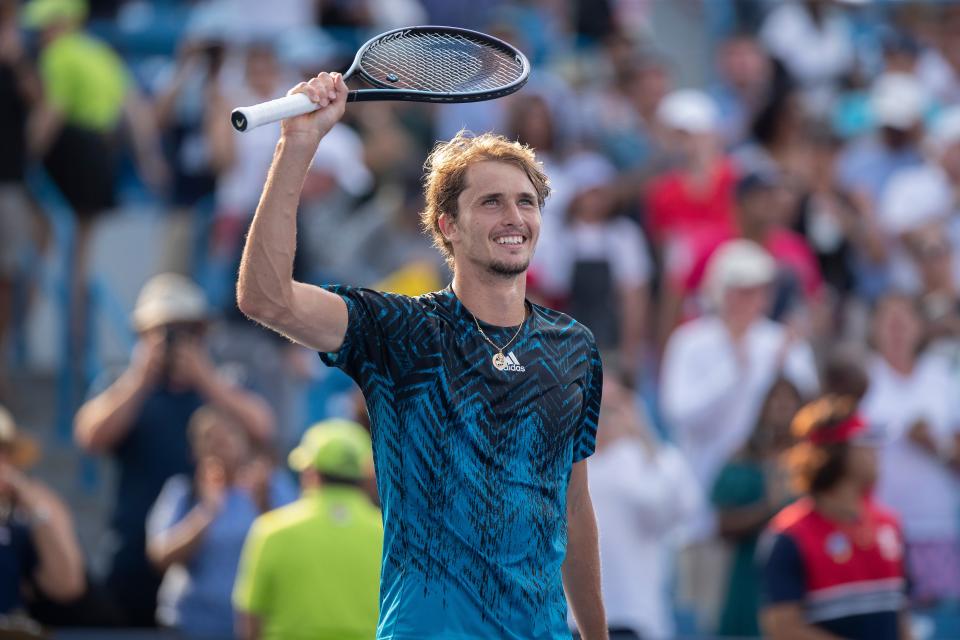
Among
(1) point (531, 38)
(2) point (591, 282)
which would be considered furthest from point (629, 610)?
(1) point (531, 38)

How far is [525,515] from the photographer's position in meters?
4.00

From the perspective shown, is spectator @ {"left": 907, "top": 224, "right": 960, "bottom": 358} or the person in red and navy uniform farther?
spectator @ {"left": 907, "top": 224, "right": 960, "bottom": 358}

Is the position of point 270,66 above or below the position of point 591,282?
above

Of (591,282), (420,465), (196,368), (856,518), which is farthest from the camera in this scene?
(591,282)

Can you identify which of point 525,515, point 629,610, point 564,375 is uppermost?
point 564,375

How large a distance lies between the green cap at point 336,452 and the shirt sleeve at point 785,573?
5.79 ft

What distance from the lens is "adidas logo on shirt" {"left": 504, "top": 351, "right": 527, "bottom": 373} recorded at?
4.07 meters

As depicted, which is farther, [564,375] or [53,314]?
[53,314]

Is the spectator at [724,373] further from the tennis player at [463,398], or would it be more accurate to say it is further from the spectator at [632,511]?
the tennis player at [463,398]

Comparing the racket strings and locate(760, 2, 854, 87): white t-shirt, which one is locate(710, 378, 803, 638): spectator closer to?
the racket strings

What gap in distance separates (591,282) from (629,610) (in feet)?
10.4

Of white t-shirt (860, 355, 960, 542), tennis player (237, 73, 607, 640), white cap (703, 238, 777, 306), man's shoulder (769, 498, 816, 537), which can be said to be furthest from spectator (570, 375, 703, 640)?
tennis player (237, 73, 607, 640)

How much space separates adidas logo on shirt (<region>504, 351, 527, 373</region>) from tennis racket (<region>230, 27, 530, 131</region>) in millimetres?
658

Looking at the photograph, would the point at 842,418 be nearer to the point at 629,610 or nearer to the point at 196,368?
the point at 629,610
